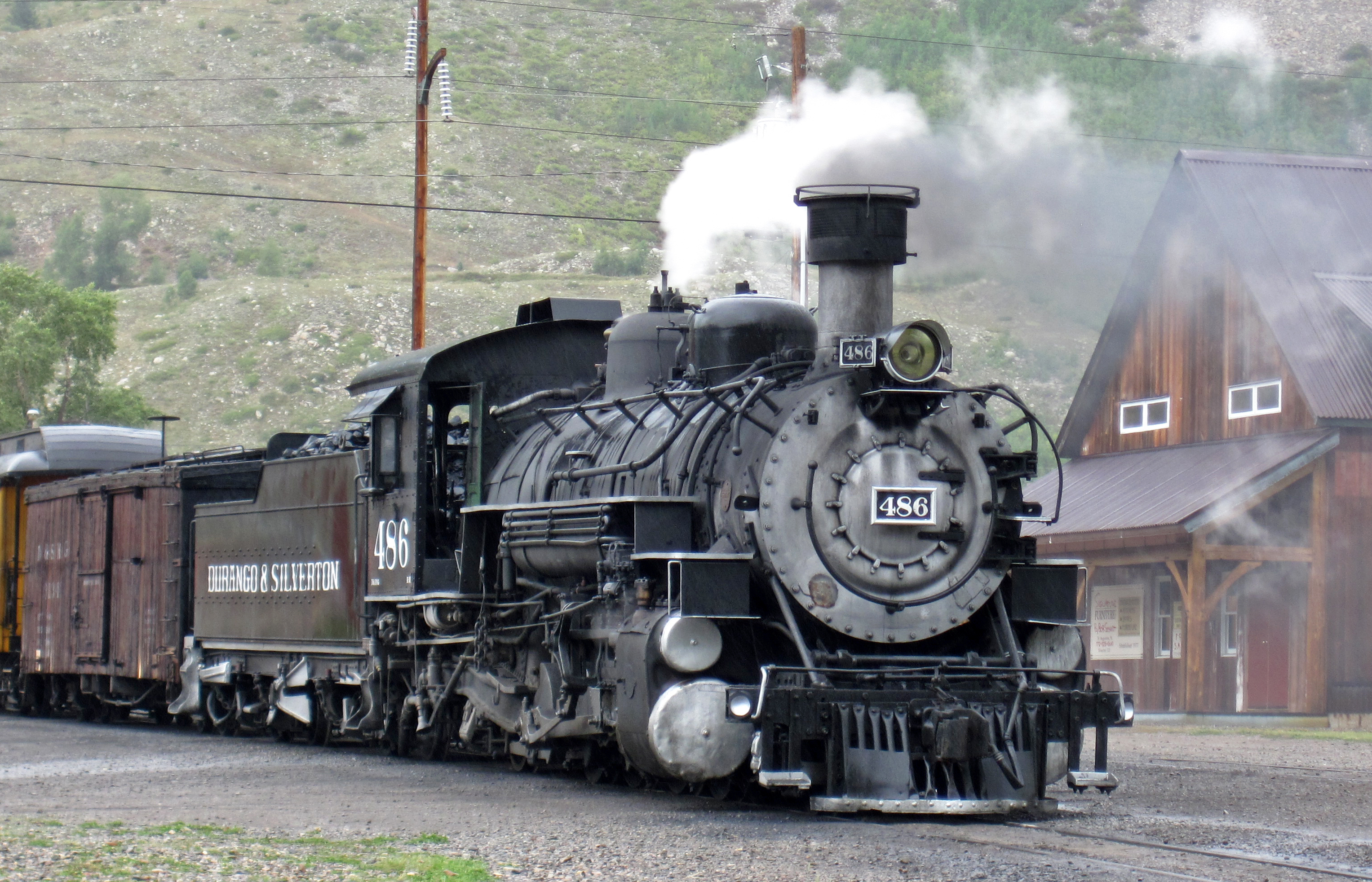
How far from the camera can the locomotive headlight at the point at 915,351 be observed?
9984mm

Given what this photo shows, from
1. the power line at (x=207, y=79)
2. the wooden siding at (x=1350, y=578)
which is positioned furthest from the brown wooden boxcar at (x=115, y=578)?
the power line at (x=207, y=79)

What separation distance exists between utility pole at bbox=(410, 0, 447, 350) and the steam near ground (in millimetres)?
4778

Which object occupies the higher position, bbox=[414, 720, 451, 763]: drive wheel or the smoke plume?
the smoke plume

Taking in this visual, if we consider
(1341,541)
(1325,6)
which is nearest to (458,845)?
(1341,541)

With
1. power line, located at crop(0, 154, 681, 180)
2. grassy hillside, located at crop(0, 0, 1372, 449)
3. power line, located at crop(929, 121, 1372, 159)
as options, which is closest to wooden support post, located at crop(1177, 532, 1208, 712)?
grassy hillside, located at crop(0, 0, 1372, 449)

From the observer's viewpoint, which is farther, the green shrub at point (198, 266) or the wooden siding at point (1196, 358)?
the green shrub at point (198, 266)

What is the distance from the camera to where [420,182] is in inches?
900

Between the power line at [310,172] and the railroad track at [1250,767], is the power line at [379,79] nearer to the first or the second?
the power line at [310,172]

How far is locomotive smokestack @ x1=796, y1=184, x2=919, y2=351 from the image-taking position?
10.4 m

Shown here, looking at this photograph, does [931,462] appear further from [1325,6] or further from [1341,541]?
[1325,6]

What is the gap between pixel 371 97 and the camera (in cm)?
10075

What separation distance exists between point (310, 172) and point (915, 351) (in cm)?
8521

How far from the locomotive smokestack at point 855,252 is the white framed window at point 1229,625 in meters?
14.6

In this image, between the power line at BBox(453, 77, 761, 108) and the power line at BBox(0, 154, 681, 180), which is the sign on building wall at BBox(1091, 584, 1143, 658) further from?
the power line at BBox(453, 77, 761, 108)
